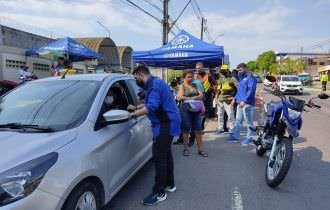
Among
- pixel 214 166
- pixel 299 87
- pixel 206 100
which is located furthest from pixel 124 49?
pixel 214 166

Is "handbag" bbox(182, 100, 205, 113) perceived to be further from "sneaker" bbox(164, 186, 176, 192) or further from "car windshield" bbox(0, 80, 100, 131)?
"car windshield" bbox(0, 80, 100, 131)

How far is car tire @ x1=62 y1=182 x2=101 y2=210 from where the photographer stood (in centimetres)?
298

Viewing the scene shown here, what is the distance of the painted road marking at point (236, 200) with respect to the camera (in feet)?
14.2

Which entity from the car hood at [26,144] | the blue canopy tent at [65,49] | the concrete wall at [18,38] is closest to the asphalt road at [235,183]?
the car hood at [26,144]

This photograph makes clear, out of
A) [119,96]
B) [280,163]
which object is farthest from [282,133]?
[119,96]

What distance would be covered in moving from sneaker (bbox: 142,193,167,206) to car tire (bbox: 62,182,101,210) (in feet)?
3.08

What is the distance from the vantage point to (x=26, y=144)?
3006mm

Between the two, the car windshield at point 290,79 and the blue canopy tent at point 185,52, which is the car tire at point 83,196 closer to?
the blue canopy tent at point 185,52

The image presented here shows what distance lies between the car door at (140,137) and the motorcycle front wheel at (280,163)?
5.97 feet

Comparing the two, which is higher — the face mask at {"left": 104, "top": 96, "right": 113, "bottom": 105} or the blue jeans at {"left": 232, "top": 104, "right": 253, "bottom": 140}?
the face mask at {"left": 104, "top": 96, "right": 113, "bottom": 105}

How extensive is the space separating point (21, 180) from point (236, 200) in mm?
2865

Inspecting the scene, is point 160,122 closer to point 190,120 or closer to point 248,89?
point 190,120

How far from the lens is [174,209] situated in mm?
4246

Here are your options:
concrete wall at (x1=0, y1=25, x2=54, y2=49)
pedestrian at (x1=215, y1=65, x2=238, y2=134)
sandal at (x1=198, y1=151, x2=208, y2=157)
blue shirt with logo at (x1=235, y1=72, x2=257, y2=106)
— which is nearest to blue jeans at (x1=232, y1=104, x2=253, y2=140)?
blue shirt with logo at (x1=235, y1=72, x2=257, y2=106)
